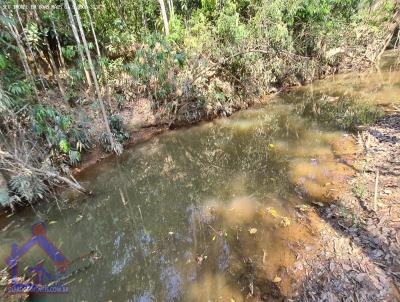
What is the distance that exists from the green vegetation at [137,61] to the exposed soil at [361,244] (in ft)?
10.9

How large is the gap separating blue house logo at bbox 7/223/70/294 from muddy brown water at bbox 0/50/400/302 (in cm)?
9

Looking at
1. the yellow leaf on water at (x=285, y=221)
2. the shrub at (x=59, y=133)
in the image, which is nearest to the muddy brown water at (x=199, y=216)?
the yellow leaf on water at (x=285, y=221)

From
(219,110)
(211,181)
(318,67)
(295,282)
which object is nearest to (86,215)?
(211,181)

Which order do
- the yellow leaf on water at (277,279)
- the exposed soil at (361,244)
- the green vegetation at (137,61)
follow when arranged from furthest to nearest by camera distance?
the green vegetation at (137,61) → the yellow leaf on water at (277,279) → the exposed soil at (361,244)

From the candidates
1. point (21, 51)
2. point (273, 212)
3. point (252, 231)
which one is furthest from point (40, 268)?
point (21, 51)

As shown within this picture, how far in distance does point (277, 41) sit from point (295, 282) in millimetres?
9068

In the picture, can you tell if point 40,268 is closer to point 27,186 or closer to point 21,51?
point 27,186

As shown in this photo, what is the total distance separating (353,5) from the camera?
12.3m

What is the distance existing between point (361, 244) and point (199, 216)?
2374mm

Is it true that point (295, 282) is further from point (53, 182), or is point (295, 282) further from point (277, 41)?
point (277, 41)

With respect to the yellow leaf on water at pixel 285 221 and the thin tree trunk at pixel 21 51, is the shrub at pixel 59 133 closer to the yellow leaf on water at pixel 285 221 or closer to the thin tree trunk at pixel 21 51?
the thin tree trunk at pixel 21 51

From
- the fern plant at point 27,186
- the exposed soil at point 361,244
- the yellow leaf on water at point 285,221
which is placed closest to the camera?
the exposed soil at point 361,244

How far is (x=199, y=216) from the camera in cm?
455

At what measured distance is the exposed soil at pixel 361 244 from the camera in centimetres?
277
